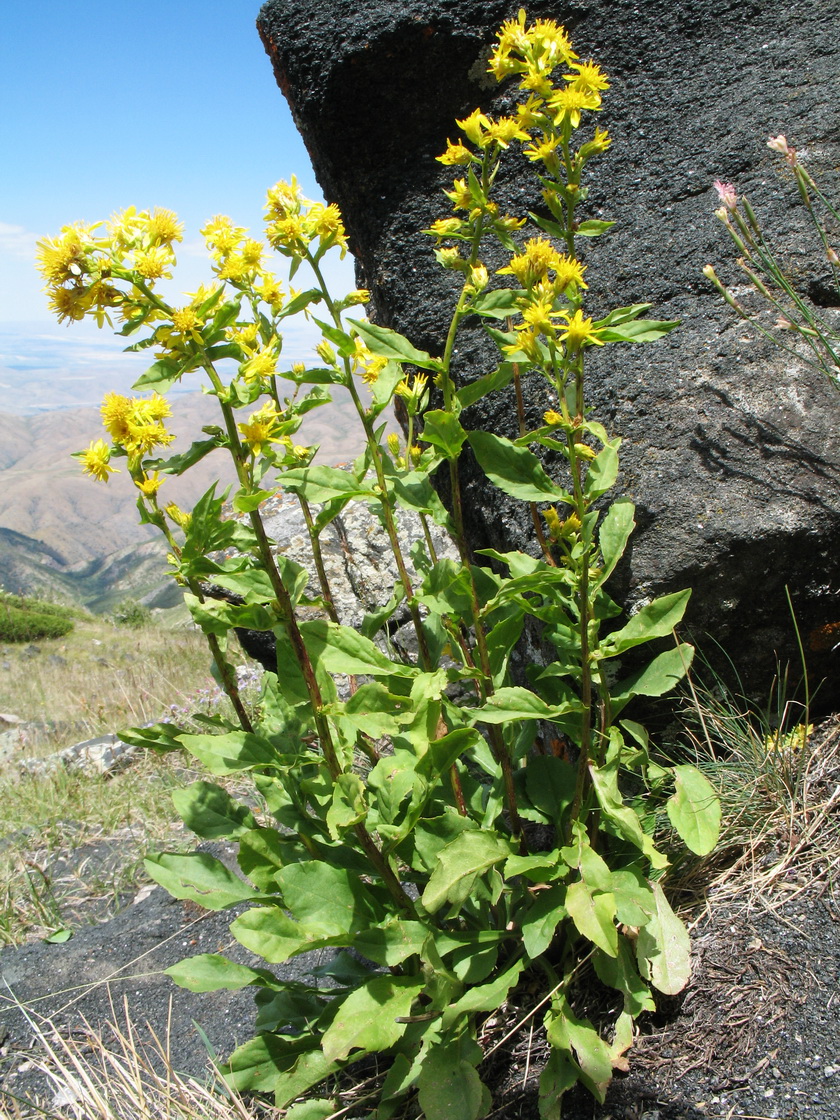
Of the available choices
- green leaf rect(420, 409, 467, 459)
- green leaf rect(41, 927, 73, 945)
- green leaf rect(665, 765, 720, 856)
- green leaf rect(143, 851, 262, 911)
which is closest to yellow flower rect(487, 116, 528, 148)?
green leaf rect(420, 409, 467, 459)

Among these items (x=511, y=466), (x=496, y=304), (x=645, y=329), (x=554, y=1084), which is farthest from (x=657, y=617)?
(x=554, y=1084)

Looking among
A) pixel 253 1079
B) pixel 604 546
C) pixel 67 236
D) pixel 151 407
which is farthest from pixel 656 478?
pixel 253 1079

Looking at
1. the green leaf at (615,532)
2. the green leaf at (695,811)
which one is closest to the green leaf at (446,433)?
the green leaf at (615,532)

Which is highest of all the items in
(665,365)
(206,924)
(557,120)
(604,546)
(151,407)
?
(557,120)

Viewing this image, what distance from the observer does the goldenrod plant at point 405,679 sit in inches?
55.4

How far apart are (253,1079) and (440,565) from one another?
1.17 m

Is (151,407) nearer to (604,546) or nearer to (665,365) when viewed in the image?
(604,546)

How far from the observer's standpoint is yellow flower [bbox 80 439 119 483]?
156cm

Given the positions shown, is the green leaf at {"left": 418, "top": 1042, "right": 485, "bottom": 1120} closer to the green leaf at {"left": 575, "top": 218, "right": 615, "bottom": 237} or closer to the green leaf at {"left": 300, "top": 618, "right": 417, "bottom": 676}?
the green leaf at {"left": 300, "top": 618, "right": 417, "bottom": 676}

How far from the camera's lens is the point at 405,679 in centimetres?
170

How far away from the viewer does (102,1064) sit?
6.50ft

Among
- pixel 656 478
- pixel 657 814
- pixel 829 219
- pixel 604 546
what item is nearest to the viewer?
pixel 604 546

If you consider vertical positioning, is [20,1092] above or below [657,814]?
below

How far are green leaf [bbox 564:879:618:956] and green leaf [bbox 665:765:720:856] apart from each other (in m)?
0.22
